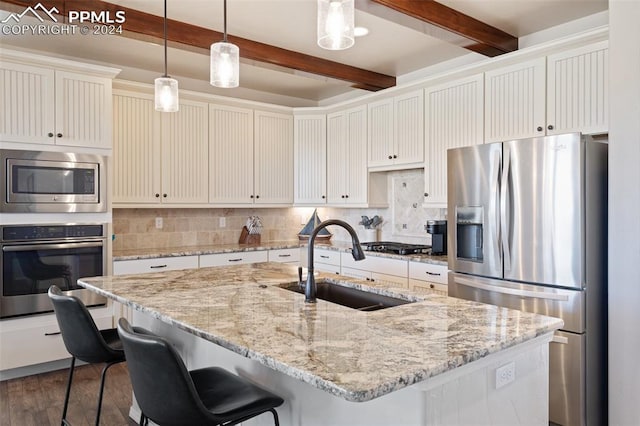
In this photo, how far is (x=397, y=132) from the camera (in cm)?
426

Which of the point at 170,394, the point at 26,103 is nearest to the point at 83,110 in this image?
the point at 26,103

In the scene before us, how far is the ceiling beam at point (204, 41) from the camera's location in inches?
112

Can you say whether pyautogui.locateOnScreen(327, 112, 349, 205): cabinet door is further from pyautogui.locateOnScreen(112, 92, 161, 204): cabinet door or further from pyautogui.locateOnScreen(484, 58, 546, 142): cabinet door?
pyautogui.locateOnScreen(112, 92, 161, 204): cabinet door

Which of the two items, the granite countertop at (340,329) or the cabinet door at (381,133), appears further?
the cabinet door at (381,133)

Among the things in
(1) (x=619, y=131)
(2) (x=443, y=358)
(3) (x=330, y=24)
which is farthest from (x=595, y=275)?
(3) (x=330, y=24)

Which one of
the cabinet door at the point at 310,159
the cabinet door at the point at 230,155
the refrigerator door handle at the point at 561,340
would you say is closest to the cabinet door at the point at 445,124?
the cabinet door at the point at 310,159

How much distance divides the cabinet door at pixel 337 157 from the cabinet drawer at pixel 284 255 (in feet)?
2.20

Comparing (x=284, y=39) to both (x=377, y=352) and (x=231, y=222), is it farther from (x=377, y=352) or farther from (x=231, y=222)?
(x=377, y=352)

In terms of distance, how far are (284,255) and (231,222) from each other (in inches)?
28.7

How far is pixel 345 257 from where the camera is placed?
441cm

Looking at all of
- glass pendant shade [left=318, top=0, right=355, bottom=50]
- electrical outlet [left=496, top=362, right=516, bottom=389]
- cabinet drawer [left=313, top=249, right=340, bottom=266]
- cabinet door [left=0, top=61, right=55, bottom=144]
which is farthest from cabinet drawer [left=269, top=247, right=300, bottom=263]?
electrical outlet [left=496, top=362, right=516, bottom=389]

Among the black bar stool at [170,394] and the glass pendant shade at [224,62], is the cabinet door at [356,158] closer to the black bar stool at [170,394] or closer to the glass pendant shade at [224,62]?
the glass pendant shade at [224,62]

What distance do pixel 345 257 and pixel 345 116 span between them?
4.91 feet

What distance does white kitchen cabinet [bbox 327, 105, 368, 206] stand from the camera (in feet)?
15.2
